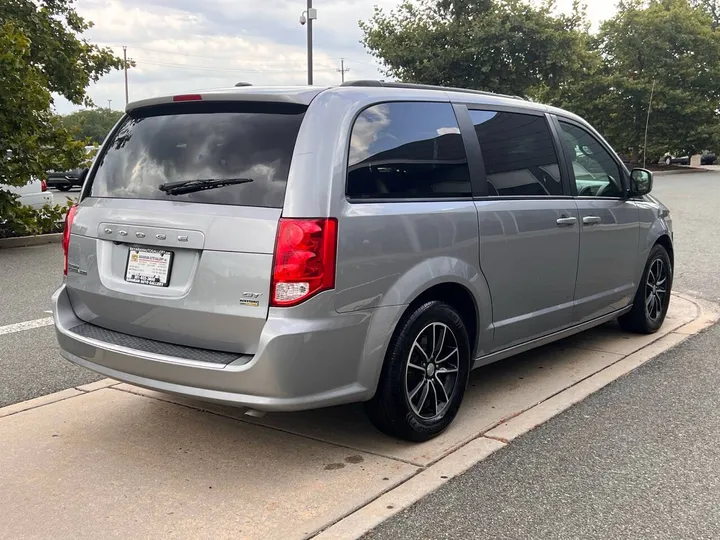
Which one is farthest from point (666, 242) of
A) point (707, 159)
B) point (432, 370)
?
point (707, 159)

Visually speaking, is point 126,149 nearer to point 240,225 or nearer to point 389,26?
point 240,225

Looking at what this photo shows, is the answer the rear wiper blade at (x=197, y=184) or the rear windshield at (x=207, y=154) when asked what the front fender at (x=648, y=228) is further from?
the rear wiper blade at (x=197, y=184)

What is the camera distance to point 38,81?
11.0 metres

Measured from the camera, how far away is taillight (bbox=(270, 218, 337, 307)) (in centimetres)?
308

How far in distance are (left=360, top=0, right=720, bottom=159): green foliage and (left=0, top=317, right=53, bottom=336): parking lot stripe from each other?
Result: 26.2 m

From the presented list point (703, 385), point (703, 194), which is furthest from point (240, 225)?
point (703, 194)

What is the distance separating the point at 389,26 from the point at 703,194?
1619 cm

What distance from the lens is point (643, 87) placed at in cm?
3991

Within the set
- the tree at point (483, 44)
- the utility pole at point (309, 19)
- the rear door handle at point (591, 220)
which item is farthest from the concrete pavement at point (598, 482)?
the tree at point (483, 44)

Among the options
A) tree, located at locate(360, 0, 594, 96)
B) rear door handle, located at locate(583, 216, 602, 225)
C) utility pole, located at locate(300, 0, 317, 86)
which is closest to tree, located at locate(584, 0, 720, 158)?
tree, located at locate(360, 0, 594, 96)

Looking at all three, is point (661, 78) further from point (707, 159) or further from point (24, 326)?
point (24, 326)

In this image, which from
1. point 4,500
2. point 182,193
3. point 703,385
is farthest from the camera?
point 703,385

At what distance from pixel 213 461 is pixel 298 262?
116cm

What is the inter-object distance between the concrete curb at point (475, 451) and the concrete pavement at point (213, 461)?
11 millimetres
